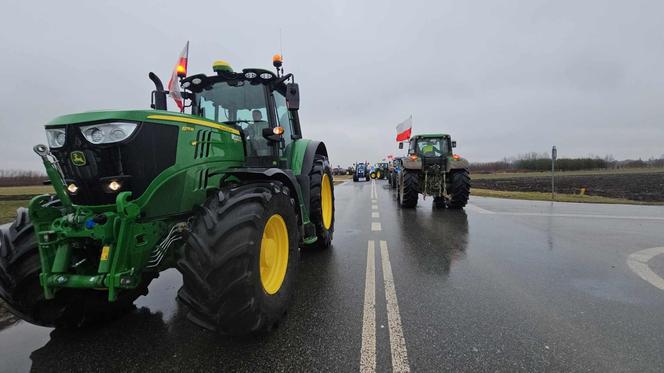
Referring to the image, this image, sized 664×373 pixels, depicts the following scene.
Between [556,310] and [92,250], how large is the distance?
161 inches

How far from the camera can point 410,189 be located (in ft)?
34.0

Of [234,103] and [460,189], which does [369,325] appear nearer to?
[234,103]

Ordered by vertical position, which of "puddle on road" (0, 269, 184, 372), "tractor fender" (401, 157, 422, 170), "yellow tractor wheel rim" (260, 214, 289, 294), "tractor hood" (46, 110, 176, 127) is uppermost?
"tractor hood" (46, 110, 176, 127)

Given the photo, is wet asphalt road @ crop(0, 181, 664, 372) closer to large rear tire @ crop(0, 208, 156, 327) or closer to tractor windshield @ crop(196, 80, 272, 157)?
large rear tire @ crop(0, 208, 156, 327)

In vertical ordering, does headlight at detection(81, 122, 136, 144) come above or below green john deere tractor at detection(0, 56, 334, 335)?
above

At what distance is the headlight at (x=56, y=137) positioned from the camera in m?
2.35

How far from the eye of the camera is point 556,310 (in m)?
3.14

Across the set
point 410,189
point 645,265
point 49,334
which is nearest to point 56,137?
point 49,334

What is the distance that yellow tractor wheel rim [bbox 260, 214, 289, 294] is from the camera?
2.88 m

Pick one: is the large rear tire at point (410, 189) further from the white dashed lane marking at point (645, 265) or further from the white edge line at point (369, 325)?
the white edge line at point (369, 325)

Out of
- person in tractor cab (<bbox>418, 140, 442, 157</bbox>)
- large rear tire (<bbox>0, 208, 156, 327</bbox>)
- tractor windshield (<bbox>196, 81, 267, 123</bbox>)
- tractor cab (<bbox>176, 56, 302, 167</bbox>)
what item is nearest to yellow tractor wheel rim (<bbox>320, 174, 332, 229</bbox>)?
tractor cab (<bbox>176, 56, 302, 167</bbox>)

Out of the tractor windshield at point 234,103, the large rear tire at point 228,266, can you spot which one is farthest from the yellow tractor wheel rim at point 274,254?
the tractor windshield at point 234,103

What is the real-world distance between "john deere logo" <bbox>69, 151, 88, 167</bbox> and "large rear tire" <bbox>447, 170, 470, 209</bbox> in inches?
373

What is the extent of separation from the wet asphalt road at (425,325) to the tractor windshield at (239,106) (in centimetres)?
196
